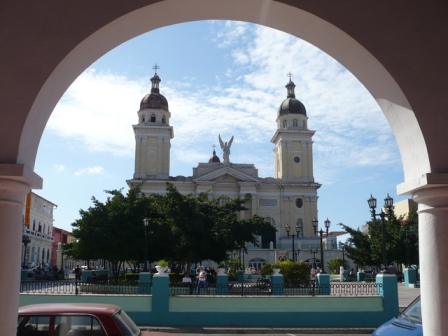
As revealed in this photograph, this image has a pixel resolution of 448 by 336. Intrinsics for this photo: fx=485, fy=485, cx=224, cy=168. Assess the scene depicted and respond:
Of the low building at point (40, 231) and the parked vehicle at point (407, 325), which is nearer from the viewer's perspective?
the parked vehicle at point (407, 325)

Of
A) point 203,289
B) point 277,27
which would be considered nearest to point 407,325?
point 277,27

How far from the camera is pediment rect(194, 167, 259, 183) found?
212 ft

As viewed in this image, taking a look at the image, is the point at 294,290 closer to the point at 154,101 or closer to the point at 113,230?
the point at 113,230

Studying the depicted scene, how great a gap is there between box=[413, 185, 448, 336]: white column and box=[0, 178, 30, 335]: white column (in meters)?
3.59

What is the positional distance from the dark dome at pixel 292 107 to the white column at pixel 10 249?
65.0 metres

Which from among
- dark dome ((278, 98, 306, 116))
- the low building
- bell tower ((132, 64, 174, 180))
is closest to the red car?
the low building

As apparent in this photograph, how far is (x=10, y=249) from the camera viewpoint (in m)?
4.16

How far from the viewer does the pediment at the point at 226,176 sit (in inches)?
2539

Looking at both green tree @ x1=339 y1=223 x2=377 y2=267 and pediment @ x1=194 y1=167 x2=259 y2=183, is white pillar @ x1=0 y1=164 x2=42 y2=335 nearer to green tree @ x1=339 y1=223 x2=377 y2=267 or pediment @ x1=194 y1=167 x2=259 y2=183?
green tree @ x1=339 y1=223 x2=377 y2=267

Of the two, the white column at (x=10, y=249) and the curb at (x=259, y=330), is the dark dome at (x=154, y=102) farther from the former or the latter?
the white column at (x=10, y=249)

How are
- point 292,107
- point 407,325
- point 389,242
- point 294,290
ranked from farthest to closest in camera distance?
1. point 292,107
2. point 389,242
3. point 294,290
4. point 407,325

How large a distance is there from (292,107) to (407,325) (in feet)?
205

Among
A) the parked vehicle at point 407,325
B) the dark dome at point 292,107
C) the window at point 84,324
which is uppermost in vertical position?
the dark dome at point 292,107

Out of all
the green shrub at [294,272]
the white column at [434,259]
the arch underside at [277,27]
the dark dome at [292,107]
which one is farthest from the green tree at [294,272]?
the dark dome at [292,107]
